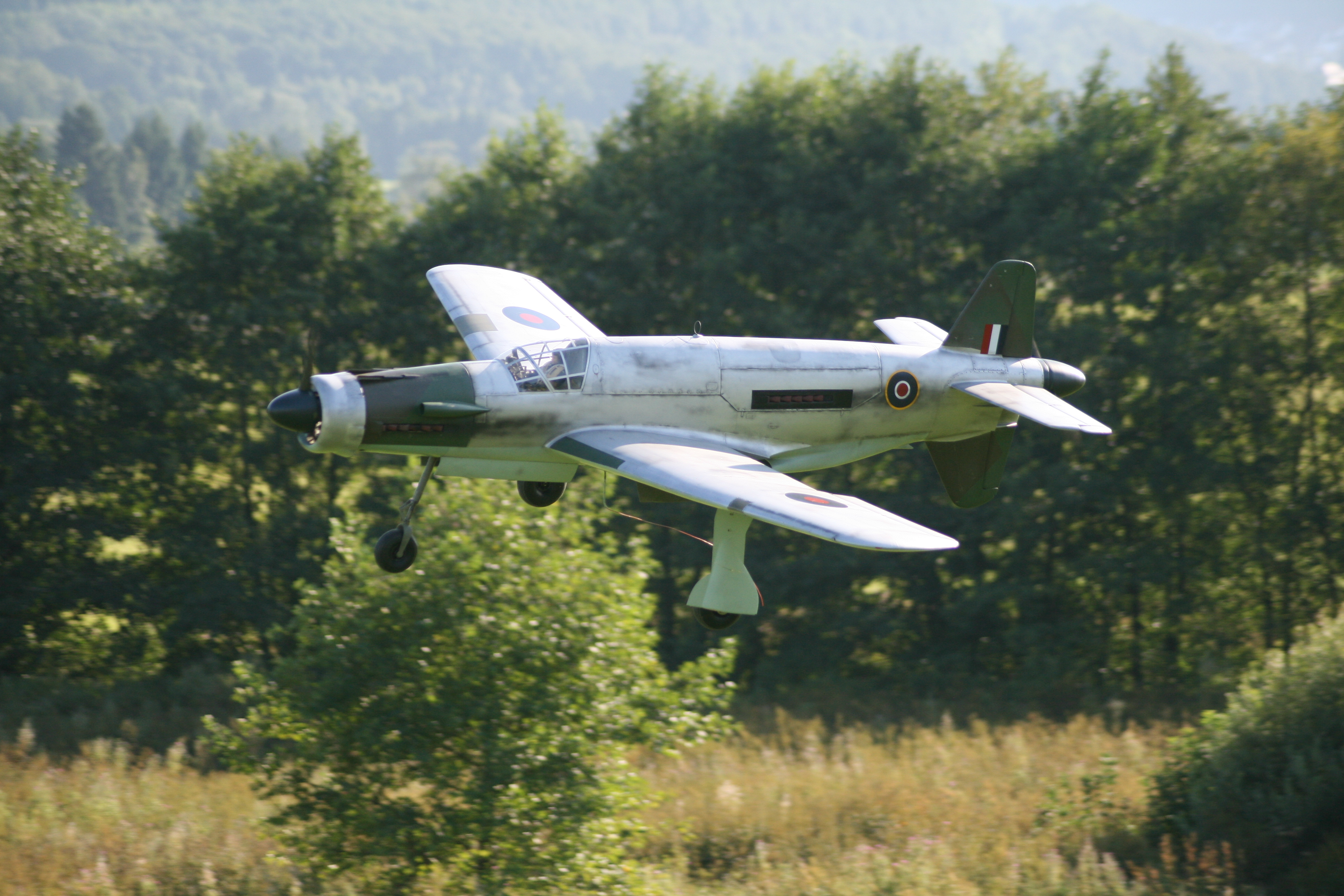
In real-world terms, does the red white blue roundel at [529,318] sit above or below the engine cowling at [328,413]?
above

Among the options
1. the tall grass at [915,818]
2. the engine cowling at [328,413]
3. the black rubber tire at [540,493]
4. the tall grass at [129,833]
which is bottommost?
the tall grass at [129,833]

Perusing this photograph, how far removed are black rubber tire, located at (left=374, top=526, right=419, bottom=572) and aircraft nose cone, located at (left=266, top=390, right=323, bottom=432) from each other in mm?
1611

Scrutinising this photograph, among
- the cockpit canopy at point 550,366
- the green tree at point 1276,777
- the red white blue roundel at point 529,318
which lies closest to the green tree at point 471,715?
the red white blue roundel at point 529,318

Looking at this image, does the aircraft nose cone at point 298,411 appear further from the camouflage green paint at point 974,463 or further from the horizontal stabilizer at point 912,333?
the camouflage green paint at point 974,463

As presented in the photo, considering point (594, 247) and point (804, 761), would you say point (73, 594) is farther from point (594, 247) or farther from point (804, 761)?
point (804, 761)

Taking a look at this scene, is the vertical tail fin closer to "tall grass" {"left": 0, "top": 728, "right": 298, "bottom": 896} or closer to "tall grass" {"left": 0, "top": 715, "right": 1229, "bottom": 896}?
"tall grass" {"left": 0, "top": 715, "right": 1229, "bottom": 896}

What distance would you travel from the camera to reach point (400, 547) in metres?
12.3

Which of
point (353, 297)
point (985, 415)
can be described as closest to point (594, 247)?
point (353, 297)

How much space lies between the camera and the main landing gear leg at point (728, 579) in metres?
10.8

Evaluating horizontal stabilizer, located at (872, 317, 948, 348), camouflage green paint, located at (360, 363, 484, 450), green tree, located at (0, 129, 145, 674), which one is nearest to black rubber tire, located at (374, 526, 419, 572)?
camouflage green paint, located at (360, 363, 484, 450)

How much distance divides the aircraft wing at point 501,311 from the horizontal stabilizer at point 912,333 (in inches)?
154

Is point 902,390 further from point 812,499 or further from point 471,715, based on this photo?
point 471,715

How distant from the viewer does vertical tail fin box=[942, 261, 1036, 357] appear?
14.1 metres

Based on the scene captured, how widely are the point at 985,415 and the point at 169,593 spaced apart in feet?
111
